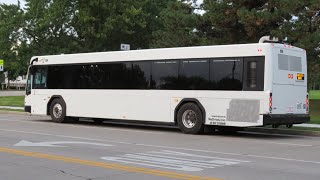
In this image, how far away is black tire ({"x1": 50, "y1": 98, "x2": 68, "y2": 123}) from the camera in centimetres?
2247

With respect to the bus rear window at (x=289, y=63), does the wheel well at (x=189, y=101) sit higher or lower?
lower

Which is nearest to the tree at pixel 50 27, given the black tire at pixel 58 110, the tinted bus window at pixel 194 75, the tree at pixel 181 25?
the tree at pixel 181 25

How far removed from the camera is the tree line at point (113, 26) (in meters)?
30.1

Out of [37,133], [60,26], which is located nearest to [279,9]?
[37,133]

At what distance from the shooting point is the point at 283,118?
54.2 ft

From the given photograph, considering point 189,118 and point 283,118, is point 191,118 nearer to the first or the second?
point 189,118

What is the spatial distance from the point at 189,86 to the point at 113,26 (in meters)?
30.8

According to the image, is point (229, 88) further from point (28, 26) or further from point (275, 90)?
point (28, 26)

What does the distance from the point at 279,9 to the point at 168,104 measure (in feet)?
39.8

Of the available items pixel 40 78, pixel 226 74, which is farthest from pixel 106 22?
pixel 226 74

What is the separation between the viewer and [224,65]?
17.2 m

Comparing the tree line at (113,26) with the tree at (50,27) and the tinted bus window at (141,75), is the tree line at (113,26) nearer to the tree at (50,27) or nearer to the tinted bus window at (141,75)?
the tree at (50,27)

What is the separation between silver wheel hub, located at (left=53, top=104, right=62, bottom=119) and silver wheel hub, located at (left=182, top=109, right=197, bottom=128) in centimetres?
684

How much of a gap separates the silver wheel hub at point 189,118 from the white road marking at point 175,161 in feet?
19.0
